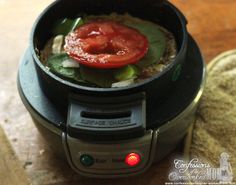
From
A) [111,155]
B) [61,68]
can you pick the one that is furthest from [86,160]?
[61,68]

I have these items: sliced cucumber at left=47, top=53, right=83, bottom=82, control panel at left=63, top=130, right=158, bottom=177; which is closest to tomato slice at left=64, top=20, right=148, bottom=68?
sliced cucumber at left=47, top=53, right=83, bottom=82

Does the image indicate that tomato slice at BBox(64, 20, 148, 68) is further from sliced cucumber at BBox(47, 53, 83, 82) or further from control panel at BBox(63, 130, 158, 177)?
control panel at BBox(63, 130, 158, 177)

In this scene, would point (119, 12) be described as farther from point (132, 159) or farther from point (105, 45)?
point (132, 159)

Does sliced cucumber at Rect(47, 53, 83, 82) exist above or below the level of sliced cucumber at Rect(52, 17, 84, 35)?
below

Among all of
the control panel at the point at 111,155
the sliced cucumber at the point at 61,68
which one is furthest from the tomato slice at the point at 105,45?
the control panel at the point at 111,155

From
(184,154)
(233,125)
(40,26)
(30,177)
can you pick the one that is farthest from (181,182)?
(40,26)
